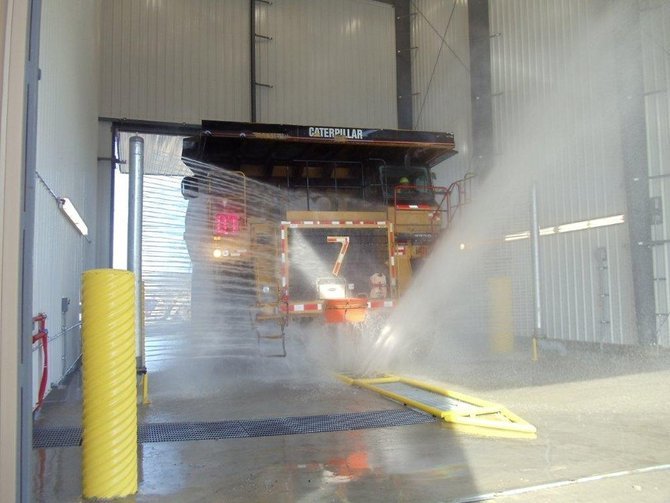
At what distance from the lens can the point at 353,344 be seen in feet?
28.2

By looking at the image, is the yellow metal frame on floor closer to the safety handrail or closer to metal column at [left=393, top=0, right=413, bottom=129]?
the safety handrail

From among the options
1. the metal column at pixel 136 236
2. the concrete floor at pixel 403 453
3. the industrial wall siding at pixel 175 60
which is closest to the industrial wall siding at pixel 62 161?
the metal column at pixel 136 236

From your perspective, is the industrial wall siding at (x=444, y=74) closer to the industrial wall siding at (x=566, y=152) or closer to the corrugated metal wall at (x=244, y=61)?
the corrugated metal wall at (x=244, y=61)

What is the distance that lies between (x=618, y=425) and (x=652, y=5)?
6.58 m

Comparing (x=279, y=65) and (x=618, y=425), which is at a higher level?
(x=279, y=65)

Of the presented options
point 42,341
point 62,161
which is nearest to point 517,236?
point 62,161

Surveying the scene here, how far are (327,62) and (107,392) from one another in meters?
13.2

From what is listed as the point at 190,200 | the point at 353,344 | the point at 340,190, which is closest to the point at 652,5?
the point at 340,190

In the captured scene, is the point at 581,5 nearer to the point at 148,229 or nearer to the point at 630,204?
the point at 630,204

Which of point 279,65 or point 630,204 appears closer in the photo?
point 630,204

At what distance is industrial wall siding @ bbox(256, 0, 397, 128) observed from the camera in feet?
48.7

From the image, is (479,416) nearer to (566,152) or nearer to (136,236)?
→ (136,236)

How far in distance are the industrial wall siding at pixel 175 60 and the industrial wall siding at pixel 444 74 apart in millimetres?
4338

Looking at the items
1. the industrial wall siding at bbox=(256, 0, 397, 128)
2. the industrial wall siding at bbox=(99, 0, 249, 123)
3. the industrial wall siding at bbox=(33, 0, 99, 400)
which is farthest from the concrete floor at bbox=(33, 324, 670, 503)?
the industrial wall siding at bbox=(256, 0, 397, 128)
